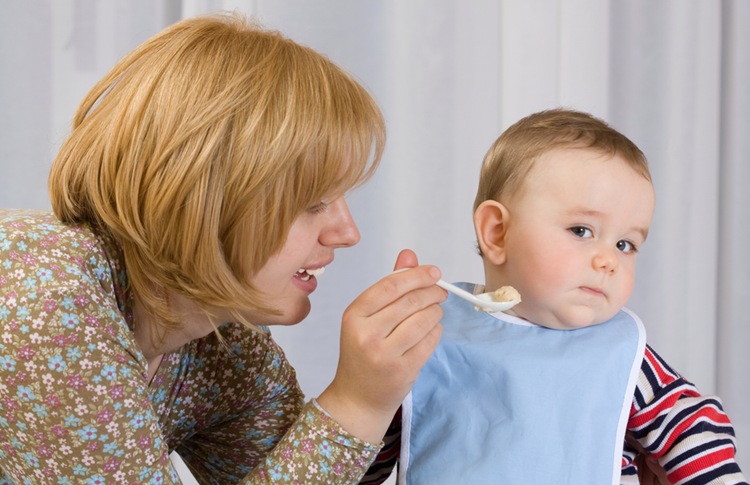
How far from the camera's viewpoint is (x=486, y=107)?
1874 millimetres

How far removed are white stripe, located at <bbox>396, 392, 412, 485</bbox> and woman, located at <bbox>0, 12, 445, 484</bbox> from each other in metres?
0.12

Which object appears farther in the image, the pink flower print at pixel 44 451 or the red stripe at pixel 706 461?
the red stripe at pixel 706 461

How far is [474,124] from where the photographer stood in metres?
1.87

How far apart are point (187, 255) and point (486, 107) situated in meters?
1.27

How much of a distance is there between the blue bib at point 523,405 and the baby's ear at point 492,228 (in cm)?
10

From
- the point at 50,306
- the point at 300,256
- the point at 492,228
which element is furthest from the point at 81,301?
the point at 492,228

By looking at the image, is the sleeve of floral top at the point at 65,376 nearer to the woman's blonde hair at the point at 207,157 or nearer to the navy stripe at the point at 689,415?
the woman's blonde hair at the point at 207,157

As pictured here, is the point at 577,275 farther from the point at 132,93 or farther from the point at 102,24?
the point at 102,24

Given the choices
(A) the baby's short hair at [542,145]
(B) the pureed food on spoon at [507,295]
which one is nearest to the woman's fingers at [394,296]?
(B) the pureed food on spoon at [507,295]

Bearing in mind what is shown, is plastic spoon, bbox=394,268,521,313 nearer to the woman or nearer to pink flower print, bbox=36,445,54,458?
the woman

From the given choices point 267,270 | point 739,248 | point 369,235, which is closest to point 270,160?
point 267,270

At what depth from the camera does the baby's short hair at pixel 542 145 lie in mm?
916

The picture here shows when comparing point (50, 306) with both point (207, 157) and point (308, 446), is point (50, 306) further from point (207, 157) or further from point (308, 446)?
point (308, 446)

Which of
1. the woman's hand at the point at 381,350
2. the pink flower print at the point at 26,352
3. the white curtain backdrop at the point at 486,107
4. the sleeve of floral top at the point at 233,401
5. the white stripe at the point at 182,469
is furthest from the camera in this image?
the white stripe at the point at 182,469
